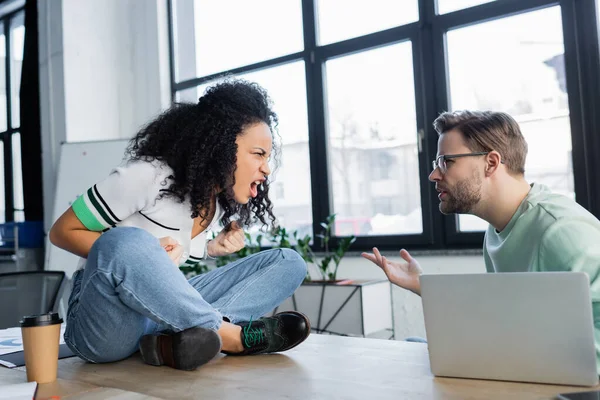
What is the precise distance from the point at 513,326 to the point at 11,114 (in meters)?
4.64

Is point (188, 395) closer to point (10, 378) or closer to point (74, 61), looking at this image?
point (10, 378)

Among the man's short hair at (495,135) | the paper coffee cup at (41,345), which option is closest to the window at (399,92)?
the man's short hair at (495,135)

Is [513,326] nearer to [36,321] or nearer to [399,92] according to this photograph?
[36,321]

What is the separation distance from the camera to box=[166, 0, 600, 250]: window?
117 inches

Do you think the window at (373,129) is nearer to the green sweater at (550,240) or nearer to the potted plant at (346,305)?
the potted plant at (346,305)

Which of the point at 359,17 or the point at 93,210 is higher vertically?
the point at 359,17

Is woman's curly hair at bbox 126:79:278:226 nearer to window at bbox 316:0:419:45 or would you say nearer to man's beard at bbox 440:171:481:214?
man's beard at bbox 440:171:481:214

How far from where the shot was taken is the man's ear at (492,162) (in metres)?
1.66

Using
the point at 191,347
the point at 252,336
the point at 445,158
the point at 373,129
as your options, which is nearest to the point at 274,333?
the point at 252,336

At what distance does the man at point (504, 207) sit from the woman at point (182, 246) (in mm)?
413

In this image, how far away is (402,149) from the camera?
3479 millimetres

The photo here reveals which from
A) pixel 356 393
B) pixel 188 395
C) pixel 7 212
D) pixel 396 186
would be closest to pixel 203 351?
pixel 188 395

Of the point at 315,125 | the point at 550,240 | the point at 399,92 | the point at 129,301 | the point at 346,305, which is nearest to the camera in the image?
the point at 550,240

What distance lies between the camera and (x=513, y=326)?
1103 millimetres
